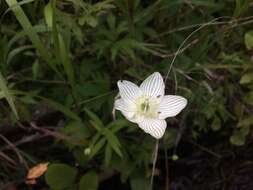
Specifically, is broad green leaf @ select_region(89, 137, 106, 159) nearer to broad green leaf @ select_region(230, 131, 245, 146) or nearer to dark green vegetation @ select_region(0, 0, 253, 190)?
dark green vegetation @ select_region(0, 0, 253, 190)

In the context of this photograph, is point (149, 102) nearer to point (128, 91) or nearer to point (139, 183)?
point (128, 91)

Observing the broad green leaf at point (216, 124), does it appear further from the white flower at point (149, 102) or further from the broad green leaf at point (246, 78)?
the white flower at point (149, 102)

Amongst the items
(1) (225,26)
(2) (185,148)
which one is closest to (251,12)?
(1) (225,26)

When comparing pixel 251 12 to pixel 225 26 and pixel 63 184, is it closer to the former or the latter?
pixel 225 26

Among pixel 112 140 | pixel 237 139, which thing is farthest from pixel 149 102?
pixel 237 139

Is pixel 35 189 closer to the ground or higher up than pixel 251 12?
closer to the ground

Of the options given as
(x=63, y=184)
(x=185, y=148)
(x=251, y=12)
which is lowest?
(x=185, y=148)
